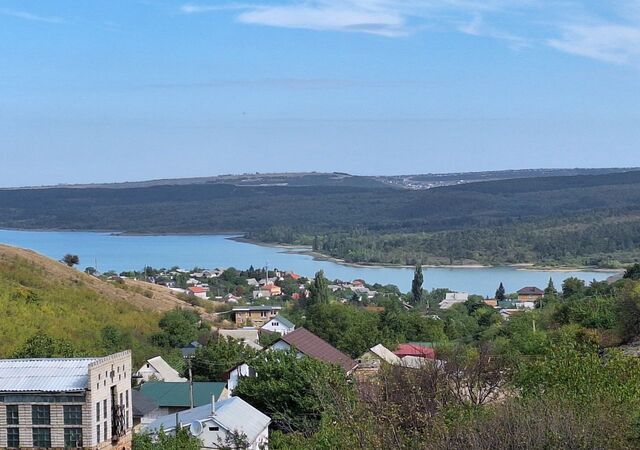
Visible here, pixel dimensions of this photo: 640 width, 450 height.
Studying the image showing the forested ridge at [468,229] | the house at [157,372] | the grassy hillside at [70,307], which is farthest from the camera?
the forested ridge at [468,229]

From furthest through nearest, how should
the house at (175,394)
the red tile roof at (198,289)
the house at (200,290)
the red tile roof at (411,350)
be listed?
the red tile roof at (198,289)
the house at (200,290)
the red tile roof at (411,350)
the house at (175,394)

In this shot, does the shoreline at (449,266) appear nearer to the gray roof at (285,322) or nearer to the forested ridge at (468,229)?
the forested ridge at (468,229)

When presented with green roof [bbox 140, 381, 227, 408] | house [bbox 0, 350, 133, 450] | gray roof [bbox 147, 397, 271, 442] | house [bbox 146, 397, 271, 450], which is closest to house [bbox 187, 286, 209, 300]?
green roof [bbox 140, 381, 227, 408]

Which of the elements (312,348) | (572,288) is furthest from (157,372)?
(572,288)

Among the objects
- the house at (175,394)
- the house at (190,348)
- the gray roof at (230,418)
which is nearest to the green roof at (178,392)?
the house at (175,394)

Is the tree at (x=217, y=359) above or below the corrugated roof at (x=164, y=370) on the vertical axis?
above
